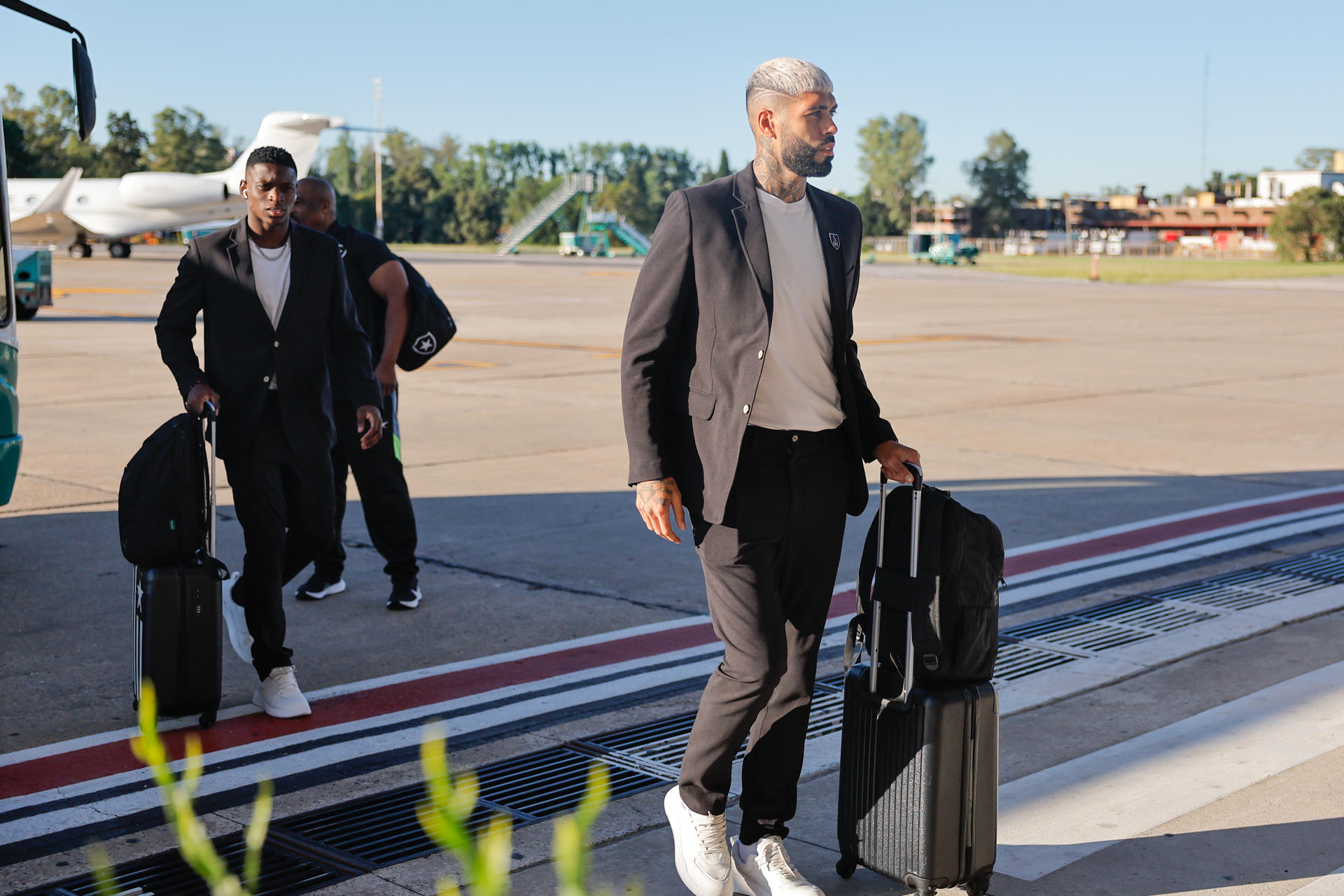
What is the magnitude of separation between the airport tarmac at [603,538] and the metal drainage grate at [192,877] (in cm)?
Answer: 8

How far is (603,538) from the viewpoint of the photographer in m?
7.50

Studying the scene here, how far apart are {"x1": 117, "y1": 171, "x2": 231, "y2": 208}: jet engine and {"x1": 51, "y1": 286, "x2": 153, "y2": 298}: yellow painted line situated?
20.6 metres

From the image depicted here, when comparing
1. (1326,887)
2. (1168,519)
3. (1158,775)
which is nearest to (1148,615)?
(1158,775)

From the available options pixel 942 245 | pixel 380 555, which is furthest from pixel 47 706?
pixel 942 245

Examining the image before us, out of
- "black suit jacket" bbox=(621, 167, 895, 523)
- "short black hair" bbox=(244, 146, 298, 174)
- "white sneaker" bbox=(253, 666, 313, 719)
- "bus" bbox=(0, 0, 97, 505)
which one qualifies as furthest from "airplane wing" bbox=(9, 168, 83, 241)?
"black suit jacket" bbox=(621, 167, 895, 523)

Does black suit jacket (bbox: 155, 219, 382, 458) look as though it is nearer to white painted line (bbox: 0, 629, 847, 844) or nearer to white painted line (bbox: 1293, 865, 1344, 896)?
white painted line (bbox: 0, 629, 847, 844)

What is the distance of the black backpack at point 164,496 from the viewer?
13.9ft

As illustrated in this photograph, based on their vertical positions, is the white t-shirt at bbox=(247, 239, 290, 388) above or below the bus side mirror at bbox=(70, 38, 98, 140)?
below

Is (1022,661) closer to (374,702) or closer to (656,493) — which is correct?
(374,702)

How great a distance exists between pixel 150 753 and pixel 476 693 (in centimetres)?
400

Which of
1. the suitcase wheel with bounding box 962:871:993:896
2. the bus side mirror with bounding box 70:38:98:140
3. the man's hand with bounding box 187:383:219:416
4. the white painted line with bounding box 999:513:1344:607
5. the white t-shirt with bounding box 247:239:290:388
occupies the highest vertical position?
the bus side mirror with bounding box 70:38:98:140

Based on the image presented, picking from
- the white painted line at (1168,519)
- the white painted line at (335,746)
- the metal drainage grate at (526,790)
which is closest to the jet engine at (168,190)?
the white painted line at (1168,519)

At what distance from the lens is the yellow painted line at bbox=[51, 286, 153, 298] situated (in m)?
31.6

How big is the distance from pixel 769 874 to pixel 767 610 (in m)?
0.64
